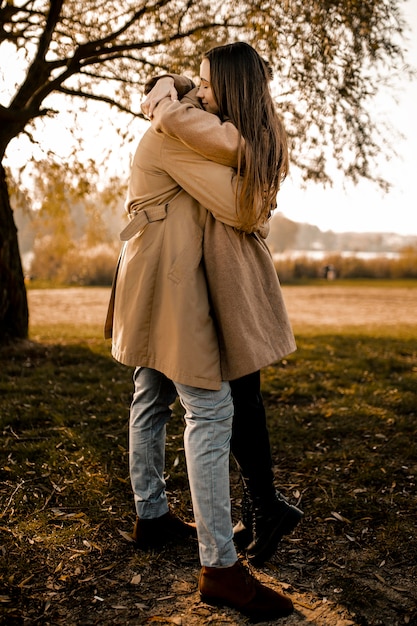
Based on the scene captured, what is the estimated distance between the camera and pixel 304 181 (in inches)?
338

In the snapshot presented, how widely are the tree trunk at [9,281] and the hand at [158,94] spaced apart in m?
5.15

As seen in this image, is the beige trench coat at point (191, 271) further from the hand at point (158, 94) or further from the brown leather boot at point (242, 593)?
the brown leather boot at point (242, 593)

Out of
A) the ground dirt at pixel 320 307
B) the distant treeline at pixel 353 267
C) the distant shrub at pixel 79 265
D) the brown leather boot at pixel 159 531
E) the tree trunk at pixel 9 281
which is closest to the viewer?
the brown leather boot at pixel 159 531

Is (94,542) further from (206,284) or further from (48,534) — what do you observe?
(206,284)

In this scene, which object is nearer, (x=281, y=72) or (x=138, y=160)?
(x=138, y=160)

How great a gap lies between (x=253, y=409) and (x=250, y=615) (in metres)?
0.78

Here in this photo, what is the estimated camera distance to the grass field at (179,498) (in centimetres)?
247

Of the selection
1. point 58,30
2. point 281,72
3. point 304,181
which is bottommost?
point 304,181

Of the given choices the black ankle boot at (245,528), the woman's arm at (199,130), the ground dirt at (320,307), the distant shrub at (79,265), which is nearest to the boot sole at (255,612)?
the black ankle boot at (245,528)

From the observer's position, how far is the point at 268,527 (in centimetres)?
271

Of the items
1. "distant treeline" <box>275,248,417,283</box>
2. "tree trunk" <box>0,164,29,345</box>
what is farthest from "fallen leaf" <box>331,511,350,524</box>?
"distant treeline" <box>275,248,417,283</box>

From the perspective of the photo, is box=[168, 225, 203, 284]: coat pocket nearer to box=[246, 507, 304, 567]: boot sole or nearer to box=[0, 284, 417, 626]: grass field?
box=[246, 507, 304, 567]: boot sole

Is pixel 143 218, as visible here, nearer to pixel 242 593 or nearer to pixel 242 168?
pixel 242 168

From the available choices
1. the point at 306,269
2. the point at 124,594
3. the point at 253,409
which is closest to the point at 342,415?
the point at 253,409
